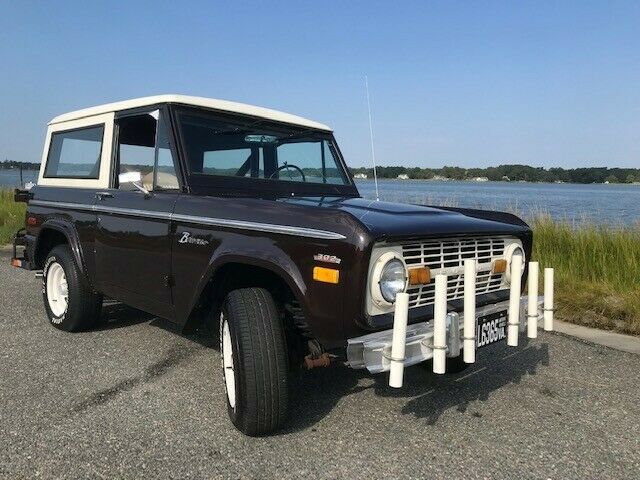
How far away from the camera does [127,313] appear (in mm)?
5617

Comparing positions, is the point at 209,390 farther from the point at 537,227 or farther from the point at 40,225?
the point at 537,227

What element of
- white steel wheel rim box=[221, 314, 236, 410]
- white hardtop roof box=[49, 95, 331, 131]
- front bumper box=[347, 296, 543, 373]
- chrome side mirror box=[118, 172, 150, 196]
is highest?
white hardtop roof box=[49, 95, 331, 131]

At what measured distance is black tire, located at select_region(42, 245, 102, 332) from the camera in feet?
15.2

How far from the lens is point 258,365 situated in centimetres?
282

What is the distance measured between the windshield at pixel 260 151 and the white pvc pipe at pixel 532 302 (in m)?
1.82

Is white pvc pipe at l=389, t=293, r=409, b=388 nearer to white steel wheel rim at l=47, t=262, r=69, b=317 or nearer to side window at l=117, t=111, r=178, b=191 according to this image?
side window at l=117, t=111, r=178, b=191

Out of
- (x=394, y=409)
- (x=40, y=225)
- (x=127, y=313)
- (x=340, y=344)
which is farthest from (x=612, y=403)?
(x=40, y=225)

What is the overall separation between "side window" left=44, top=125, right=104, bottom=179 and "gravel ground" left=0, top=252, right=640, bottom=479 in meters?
1.42

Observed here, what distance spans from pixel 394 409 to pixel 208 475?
126cm

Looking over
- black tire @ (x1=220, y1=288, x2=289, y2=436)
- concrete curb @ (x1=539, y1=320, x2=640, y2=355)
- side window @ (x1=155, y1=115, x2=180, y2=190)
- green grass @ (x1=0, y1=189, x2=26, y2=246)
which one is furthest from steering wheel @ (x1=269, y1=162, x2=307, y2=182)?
green grass @ (x1=0, y1=189, x2=26, y2=246)

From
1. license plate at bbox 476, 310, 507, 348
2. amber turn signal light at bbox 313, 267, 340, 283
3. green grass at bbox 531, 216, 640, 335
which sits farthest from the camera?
green grass at bbox 531, 216, 640, 335

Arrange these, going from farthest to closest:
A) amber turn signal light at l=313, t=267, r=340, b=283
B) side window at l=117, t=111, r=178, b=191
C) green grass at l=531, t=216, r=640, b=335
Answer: green grass at l=531, t=216, r=640, b=335 < side window at l=117, t=111, r=178, b=191 < amber turn signal light at l=313, t=267, r=340, b=283

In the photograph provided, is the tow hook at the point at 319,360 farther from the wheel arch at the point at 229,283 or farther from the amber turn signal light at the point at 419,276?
the amber turn signal light at the point at 419,276

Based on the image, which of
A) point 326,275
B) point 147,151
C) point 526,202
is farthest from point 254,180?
point 526,202
